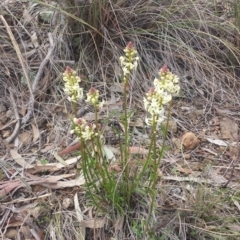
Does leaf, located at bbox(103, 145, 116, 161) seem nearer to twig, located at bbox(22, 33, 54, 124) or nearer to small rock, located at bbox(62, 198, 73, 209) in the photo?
small rock, located at bbox(62, 198, 73, 209)

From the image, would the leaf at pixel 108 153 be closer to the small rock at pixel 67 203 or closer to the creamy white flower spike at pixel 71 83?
the small rock at pixel 67 203

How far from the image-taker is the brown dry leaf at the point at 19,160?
7.38ft

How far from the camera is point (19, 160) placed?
7.49 ft

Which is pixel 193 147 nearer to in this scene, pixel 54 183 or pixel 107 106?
pixel 107 106

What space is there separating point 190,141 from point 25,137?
844mm

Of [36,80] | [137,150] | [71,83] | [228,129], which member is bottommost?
[228,129]

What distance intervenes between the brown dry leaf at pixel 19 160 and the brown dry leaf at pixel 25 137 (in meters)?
0.09

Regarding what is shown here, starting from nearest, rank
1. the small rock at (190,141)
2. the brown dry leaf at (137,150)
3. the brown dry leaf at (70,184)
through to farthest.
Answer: the brown dry leaf at (70,184) < the brown dry leaf at (137,150) < the small rock at (190,141)

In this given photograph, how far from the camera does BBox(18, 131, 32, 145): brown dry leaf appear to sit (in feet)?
7.88

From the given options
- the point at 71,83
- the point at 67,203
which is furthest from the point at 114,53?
the point at 71,83

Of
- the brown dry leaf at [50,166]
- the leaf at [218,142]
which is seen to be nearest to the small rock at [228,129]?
the leaf at [218,142]

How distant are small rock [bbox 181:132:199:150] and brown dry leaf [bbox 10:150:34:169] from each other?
0.76 metres

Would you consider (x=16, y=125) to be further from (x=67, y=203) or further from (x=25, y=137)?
(x=67, y=203)

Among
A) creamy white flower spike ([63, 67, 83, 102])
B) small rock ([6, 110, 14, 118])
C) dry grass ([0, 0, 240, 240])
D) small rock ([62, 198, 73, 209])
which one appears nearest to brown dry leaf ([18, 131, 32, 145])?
dry grass ([0, 0, 240, 240])
